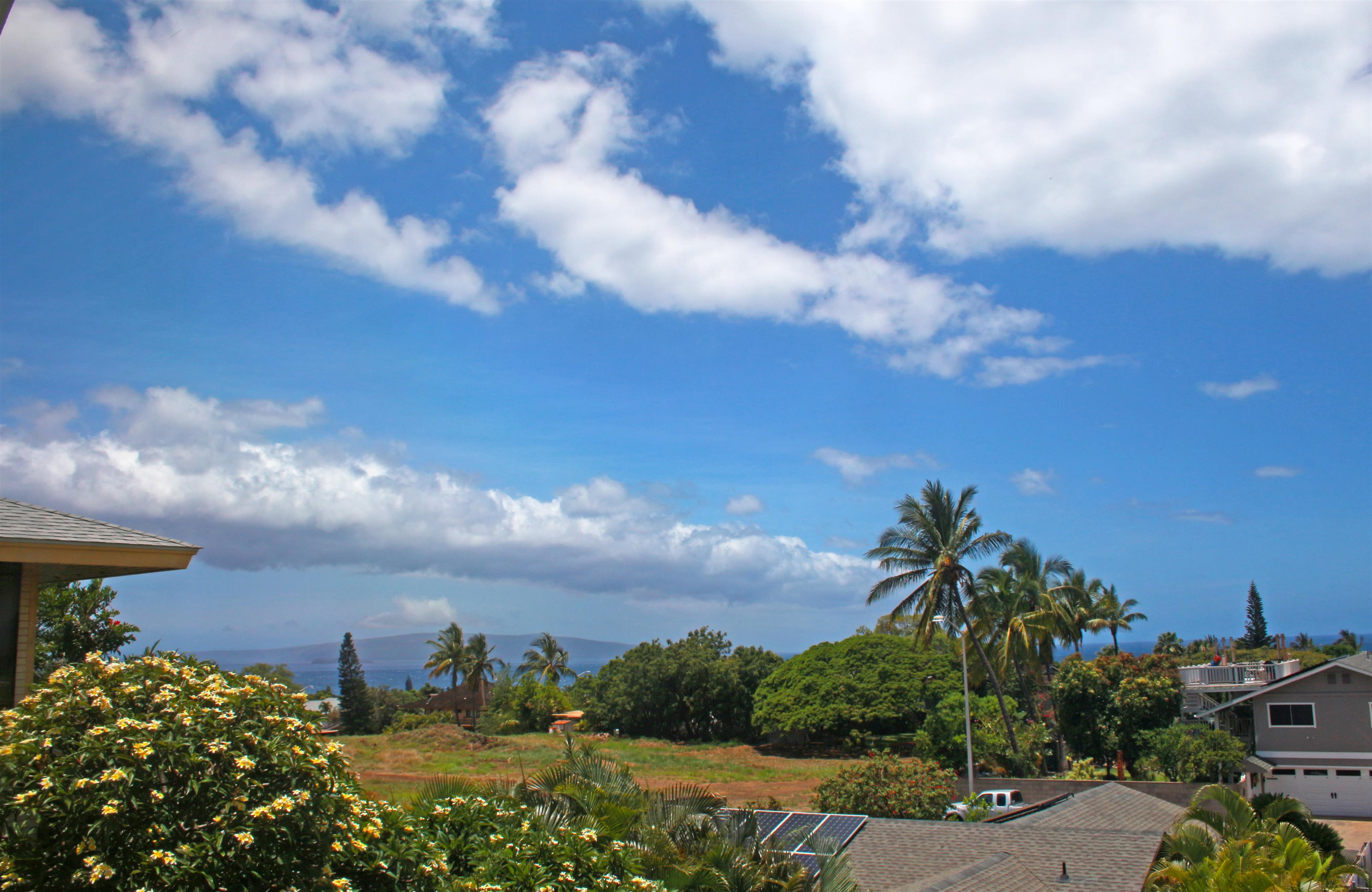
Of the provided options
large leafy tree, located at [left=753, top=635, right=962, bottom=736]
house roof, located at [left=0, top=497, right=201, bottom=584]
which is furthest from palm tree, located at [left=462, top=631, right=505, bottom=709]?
house roof, located at [left=0, top=497, right=201, bottom=584]

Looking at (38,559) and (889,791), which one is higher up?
(38,559)

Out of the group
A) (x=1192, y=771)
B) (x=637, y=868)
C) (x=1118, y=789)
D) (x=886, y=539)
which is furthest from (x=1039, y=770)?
(x=637, y=868)

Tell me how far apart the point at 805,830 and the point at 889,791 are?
12274 mm

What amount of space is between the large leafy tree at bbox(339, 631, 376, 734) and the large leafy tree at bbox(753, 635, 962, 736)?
36.7 metres

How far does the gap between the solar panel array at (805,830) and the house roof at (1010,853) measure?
0.43m

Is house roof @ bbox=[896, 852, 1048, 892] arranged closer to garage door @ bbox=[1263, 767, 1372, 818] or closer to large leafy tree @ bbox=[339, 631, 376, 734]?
garage door @ bbox=[1263, 767, 1372, 818]

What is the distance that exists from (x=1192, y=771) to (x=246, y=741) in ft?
131

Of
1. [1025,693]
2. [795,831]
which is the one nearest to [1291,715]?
[1025,693]

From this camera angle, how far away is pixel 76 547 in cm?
901

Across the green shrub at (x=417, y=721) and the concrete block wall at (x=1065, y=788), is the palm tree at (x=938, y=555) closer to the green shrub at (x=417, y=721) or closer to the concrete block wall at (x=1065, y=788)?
the concrete block wall at (x=1065, y=788)

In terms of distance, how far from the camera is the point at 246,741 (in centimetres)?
685

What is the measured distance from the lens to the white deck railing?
4312 cm

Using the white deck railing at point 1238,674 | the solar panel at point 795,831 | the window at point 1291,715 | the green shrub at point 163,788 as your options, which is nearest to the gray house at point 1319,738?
the window at point 1291,715

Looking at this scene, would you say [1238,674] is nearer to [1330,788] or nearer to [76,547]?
[1330,788]
